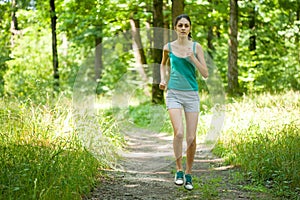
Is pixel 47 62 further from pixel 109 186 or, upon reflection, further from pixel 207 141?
pixel 109 186

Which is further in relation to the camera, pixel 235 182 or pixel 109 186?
pixel 235 182

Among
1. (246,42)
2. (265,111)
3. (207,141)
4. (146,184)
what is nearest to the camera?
(146,184)

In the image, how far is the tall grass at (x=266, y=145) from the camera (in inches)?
234

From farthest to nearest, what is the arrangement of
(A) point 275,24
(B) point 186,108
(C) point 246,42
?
1. (C) point 246,42
2. (A) point 275,24
3. (B) point 186,108

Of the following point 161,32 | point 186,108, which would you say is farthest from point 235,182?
point 161,32

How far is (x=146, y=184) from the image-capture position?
6.30 m

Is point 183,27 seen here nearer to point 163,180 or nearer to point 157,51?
point 163,180

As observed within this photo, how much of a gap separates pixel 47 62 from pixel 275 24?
11.2 meters

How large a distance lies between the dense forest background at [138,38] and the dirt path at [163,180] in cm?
593

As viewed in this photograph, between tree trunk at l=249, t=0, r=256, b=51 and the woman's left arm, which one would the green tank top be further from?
tree trunk at l=249, t=0, r=256, b=51

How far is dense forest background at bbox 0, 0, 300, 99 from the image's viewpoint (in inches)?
643

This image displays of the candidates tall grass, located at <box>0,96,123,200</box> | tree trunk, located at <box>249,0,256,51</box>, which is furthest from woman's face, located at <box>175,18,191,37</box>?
tree trunk, located at <box>249,0,256,51</box>

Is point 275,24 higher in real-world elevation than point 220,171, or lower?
higher

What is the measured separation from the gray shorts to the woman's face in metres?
0.72
